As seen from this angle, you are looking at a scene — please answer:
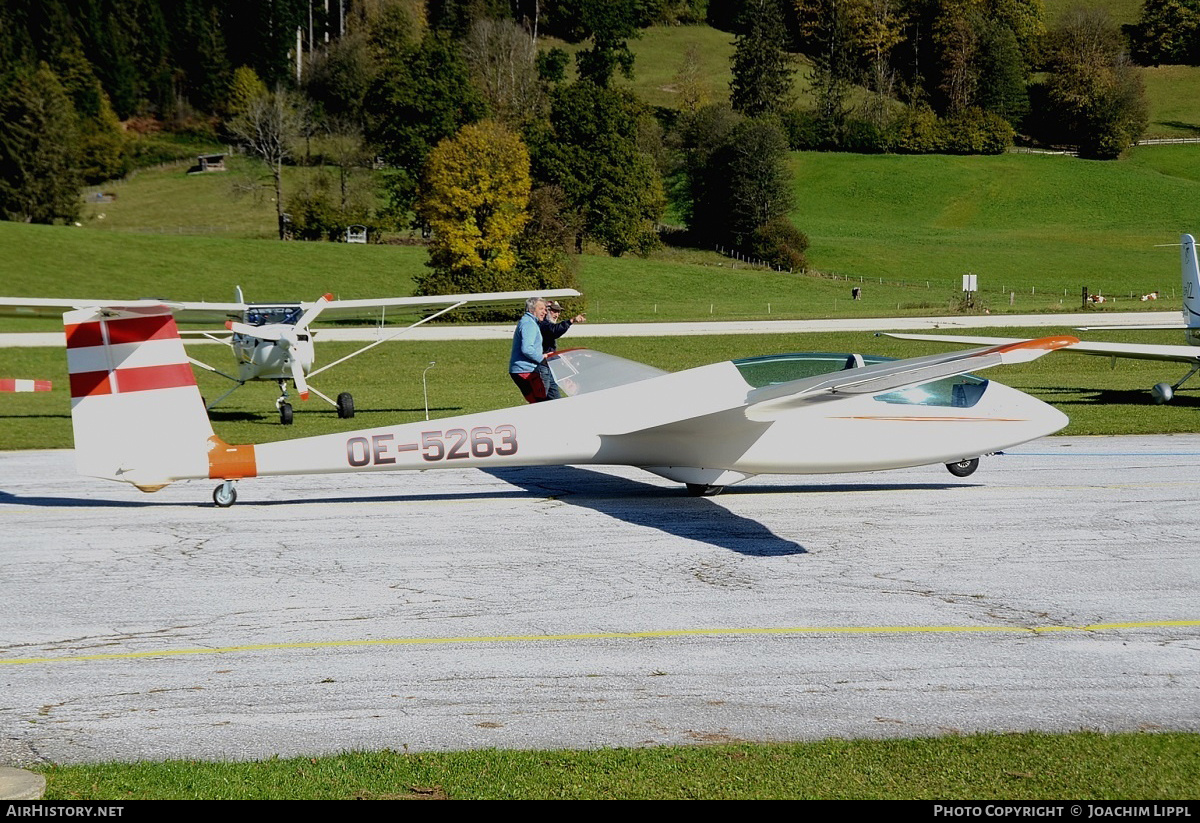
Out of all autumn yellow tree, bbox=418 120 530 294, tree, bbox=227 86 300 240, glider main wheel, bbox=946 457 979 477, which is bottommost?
glider main wheel, bbox=946 457 979 477

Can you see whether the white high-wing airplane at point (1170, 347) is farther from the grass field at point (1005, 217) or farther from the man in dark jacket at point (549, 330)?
the grass field at point (1005, 217)

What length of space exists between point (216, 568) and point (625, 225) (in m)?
88.9

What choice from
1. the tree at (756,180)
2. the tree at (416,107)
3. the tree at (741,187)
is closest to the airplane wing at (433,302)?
the tree at (416,107)

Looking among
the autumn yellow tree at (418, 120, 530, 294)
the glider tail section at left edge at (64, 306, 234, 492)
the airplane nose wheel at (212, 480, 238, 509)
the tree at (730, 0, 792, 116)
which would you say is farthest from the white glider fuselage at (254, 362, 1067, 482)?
the tree at (730, 0, 792, 116)

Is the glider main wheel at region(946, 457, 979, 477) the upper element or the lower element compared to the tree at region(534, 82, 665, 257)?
lower

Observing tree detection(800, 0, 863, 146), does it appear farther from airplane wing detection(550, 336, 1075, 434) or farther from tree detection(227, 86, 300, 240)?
airplane wing detection(550, 336, 1075, 434)

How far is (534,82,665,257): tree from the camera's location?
97062 millimetres

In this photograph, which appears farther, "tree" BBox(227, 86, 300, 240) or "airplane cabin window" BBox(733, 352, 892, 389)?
"tree" BBox(227, 86, 300, 240)

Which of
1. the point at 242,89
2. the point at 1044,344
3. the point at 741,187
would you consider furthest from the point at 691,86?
the point at 1044,344

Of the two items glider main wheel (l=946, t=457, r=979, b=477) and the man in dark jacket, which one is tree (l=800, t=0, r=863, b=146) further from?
glider main wheel (l=946, t=457, r=979, b=477)

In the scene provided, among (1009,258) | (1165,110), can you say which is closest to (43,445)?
(1009,258)

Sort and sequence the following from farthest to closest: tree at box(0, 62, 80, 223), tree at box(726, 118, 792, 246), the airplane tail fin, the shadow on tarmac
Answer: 1. tree at box(726, 118, 792, 246)
2. tree at box(0, 62, 80, 223)
3. the airplane tail fin
4. the shadow on tarmac

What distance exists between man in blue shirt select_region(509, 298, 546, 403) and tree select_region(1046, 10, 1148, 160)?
136806 millimetres
